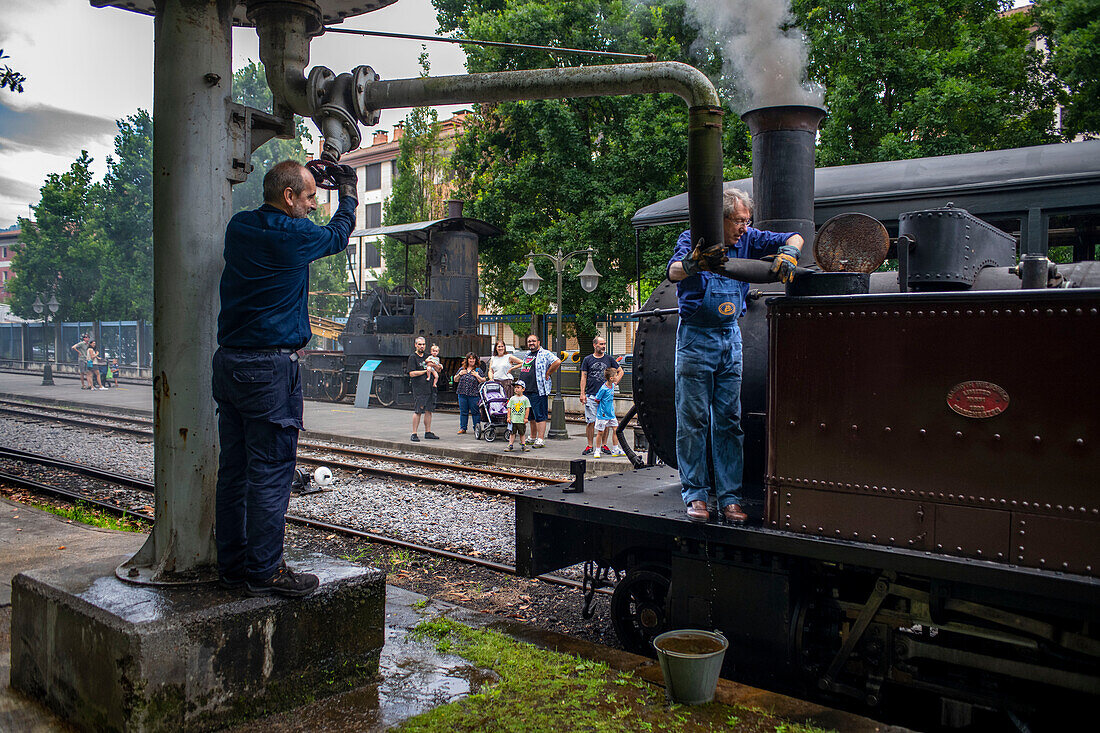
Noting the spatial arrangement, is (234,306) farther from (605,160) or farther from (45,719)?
(605,160)

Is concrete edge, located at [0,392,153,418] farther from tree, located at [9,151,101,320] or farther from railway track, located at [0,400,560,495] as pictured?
tree, located at [9,151,101,320]

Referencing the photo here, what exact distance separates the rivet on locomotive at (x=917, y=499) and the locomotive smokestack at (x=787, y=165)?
740 mm

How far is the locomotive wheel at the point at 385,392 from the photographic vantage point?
72.4ft

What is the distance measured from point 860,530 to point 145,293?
143 ft

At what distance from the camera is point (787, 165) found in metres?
4.47

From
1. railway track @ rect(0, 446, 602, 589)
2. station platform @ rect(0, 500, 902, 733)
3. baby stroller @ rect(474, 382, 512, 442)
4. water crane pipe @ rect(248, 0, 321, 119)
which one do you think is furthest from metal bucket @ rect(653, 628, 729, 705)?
baby stroller @ rect(474, 382, 512, 442)

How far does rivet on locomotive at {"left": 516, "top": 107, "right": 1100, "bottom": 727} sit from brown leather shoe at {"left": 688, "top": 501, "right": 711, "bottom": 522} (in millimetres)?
78

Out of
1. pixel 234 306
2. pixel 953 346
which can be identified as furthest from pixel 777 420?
pixel 234 306

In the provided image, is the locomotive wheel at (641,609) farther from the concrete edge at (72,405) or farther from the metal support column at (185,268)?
the concrete edge at (72,405)

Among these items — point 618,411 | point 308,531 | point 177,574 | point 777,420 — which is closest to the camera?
point 177,574

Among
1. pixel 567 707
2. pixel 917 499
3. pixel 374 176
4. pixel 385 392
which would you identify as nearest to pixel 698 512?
pixel 917 499

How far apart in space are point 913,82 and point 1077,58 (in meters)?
2.97

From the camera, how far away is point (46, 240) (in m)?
41.2

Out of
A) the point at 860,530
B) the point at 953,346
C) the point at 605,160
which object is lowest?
the point at 860,530
